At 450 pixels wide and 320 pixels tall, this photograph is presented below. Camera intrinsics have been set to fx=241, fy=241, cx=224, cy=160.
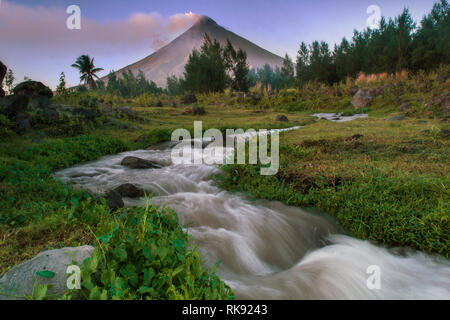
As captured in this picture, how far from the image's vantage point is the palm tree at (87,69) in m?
38.3

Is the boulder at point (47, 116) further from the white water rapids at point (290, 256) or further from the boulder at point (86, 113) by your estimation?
the white water rapids at point (290, 256)

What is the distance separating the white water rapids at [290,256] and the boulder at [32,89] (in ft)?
23.7

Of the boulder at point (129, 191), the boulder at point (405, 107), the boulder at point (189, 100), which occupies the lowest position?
the boulder at point (129, 191)

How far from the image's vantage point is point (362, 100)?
1652cm

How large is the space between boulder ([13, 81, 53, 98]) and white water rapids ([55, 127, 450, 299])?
7.23m

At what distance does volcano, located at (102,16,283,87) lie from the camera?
96.6 m

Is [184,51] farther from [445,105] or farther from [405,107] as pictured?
[445,105]

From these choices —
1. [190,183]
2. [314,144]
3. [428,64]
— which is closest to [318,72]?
[428,64]

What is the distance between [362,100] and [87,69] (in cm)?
4044

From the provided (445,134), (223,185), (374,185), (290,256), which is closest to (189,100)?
(223,185)

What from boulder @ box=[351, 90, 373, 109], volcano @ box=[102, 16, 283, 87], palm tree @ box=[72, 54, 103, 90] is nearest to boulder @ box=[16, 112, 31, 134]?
boulder @ box=[351, 90, 373, 109]

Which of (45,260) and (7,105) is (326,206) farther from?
(7,105)

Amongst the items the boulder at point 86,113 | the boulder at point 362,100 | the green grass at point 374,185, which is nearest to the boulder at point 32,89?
the boulder at point 86,113

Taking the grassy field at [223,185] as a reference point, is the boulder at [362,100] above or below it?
above
